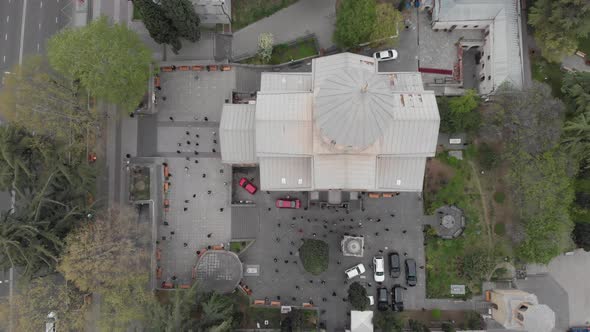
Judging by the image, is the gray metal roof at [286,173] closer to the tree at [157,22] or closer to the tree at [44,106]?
the tree at [157,22]

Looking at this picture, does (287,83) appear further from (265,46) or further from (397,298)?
(397,298)

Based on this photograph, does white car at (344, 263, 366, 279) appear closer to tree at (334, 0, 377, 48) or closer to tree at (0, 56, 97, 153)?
tree at (334, 0, 377, 48)

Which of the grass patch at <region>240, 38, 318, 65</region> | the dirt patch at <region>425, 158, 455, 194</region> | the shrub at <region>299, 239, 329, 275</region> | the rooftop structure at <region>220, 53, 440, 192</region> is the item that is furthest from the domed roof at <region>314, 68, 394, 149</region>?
the dirt patch at <region>425, 158, 455, 194</region>

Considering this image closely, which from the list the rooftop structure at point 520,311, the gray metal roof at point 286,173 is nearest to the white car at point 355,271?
the gray metal roof at point 286,173

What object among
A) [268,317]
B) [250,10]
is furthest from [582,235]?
[250,10]

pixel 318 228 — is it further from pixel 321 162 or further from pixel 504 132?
pixel 504 132
